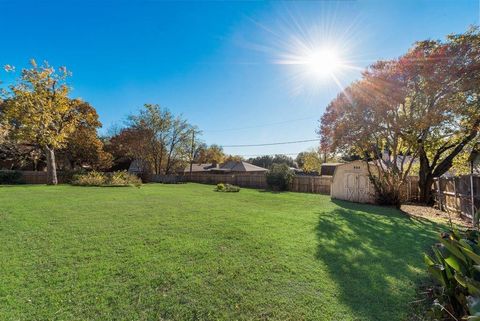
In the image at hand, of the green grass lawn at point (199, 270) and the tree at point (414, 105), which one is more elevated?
the tree at point (414, 105)

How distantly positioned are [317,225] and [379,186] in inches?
301

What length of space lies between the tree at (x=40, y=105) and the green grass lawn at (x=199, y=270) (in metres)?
12.8

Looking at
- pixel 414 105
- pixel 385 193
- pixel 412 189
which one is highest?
pixel 414 105

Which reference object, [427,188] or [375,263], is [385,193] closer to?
[427,188]

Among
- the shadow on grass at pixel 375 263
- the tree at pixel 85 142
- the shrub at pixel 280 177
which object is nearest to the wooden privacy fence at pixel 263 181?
the shrub at pixel 280 177

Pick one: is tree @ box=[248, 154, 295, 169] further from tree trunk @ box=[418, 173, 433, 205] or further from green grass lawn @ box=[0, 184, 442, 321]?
green grass lawn @ box=[0, 184, 442, 321]

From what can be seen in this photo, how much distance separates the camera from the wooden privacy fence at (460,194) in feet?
24.0

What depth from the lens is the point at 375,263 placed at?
3676mm

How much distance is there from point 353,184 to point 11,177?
24.6m

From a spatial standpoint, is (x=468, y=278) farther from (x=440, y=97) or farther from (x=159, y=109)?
(x=159, y=109)

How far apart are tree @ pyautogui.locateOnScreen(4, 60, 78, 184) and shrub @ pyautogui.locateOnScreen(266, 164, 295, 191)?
623 inches

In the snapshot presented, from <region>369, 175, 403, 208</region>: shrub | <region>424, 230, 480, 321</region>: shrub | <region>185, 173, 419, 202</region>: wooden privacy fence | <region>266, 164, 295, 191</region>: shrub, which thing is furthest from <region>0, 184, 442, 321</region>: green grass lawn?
<region>266, 164, 295, 191</region>: shrub

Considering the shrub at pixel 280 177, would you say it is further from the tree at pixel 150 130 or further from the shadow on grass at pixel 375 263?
the tree at pixel 150 130

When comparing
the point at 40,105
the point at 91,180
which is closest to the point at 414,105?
the point at 91,180
